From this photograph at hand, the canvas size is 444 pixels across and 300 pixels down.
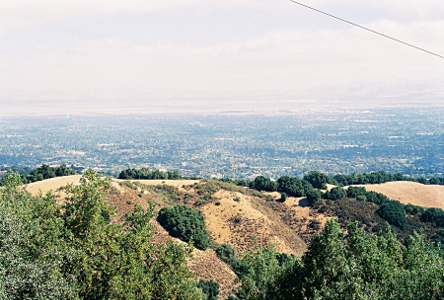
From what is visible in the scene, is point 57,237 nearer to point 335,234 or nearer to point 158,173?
point 335,234

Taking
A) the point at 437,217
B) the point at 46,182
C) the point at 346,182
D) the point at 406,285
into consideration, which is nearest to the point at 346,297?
the point at 406,285

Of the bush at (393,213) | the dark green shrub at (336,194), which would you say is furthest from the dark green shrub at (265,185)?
the bush at (393,213)

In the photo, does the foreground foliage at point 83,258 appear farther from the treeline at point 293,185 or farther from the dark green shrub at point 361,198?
the dark green shrub at point 361,198

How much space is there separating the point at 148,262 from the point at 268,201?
46610mm

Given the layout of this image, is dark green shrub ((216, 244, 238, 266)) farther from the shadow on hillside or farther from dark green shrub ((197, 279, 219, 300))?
the shadow on hillside

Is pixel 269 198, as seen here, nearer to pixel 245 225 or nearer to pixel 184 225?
pixel 245 225

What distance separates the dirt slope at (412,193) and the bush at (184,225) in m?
42.0

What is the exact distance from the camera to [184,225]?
4156cm

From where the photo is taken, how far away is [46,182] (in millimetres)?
50562

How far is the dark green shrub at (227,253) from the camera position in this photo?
130ft

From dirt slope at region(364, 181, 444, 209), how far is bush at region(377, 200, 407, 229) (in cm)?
1083

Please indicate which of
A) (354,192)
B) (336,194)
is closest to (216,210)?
(336,194)

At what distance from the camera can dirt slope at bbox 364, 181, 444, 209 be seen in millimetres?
69500

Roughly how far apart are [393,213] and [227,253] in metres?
30.1
